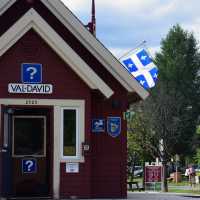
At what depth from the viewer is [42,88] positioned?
1838 cm

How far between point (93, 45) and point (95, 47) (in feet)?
0.26

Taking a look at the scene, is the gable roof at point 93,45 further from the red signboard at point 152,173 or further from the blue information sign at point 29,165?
the red signboard at point 152,173

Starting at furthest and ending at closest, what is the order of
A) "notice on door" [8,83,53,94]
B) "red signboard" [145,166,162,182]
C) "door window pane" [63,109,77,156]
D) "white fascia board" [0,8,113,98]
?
"red signboard" [145,166,162,182] → "door window pane" [63,109,77,156] → "notice on door" [8,83,53,94] → "white fascia board" [0,8,113,98]

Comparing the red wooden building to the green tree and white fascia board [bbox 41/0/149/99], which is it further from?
the green tree

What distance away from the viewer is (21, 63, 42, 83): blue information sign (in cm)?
1836

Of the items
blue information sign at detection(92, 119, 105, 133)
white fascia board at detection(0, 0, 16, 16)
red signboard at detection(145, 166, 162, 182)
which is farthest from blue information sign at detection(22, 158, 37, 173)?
red signboard at detection(145, 166, 162, 182)

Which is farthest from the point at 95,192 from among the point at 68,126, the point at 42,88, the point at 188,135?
the point at 188,135

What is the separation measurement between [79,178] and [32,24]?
423 centimetres

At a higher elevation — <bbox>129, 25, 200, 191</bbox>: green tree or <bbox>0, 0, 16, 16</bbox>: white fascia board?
<bbox>129, 25, 200, 191</bbox>: green tree

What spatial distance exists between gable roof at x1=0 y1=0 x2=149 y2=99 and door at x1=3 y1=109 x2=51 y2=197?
221cm

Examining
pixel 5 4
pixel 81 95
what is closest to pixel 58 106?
pixel 81 95

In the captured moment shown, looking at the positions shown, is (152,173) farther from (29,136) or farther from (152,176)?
(29,136)

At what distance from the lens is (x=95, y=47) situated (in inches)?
756

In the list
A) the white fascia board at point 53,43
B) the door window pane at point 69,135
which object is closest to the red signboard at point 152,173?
the door window pane at point 69,135
